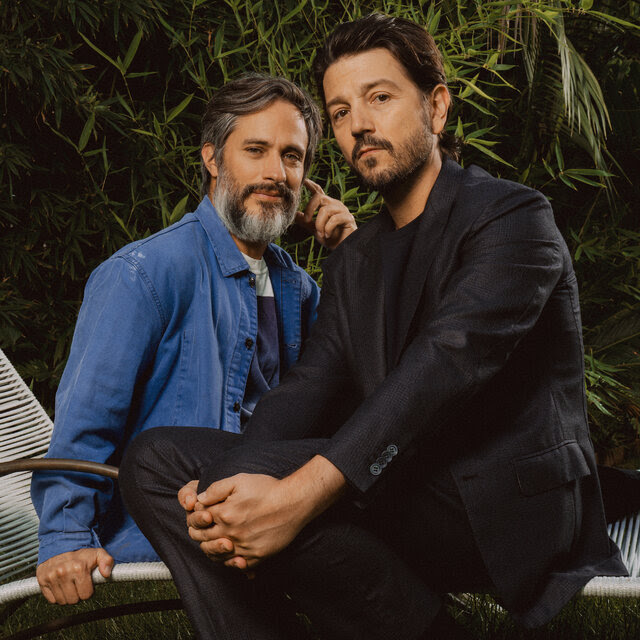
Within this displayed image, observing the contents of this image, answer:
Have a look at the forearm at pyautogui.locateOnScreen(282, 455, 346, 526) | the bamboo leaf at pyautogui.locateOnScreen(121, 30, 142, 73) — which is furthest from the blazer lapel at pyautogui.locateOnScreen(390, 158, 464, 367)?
the bamboo leaf at pyautogui.locateOnScreen(121, 30, 142, 73)

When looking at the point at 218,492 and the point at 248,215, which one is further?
the point at 248,215

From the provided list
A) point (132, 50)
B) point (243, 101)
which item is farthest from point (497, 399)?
point (132, 50)

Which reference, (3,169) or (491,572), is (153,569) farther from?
(3,169)

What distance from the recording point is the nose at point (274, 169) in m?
2.87

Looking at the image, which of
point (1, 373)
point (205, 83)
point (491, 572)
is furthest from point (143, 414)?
point (205, 83)

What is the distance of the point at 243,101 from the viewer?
288 centimetres

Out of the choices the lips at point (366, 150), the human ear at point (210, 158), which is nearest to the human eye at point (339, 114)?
the lips at point (366, 150)

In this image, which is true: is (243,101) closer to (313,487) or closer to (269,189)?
(269,189)

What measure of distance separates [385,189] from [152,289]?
79 centimetres

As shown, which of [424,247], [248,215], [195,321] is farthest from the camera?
[248,215]

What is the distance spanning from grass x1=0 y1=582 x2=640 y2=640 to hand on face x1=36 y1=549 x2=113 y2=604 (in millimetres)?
887

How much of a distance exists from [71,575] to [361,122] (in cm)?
151

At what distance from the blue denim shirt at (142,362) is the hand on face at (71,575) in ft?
0.22

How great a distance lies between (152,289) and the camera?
2.43 meters
